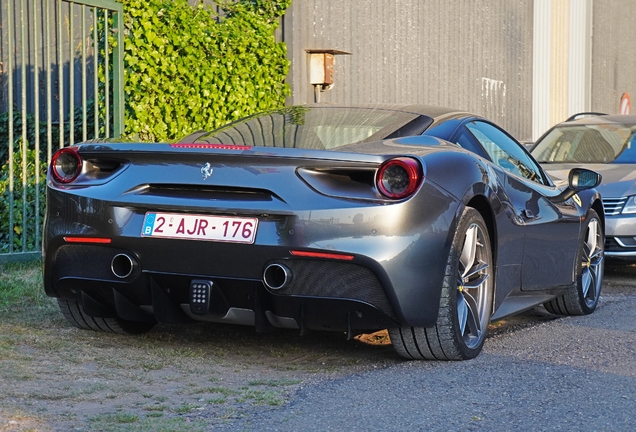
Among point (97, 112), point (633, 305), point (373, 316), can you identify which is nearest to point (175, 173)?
point (373, 316)

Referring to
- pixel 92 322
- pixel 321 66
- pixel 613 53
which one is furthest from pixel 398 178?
pixel 613 53

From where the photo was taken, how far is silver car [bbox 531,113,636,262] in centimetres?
835

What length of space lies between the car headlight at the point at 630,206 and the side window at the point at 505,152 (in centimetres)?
242

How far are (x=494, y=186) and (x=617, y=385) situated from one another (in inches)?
46.0

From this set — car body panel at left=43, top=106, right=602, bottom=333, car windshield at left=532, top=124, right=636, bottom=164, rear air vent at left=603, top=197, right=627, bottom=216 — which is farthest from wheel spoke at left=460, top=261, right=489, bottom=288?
car windshield at left=532, top=124, right=636, bottom=164

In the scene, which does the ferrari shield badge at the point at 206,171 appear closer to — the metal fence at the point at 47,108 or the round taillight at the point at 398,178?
the round taillight at the point at 398,178

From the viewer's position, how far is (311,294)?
4.34m

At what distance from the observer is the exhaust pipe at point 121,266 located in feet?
14.8

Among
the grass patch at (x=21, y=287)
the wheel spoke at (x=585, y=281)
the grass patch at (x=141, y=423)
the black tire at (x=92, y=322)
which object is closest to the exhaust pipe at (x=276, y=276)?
the grass patch at (x=141, y=423)

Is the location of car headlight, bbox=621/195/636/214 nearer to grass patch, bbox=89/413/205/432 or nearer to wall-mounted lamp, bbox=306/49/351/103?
wall-mounted lamp, bbox=306/49/351/103

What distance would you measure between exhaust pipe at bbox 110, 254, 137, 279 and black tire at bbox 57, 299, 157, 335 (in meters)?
0.73

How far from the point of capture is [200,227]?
4398 mm

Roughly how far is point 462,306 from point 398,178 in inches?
31.0

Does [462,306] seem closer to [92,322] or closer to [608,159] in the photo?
[92,322]
